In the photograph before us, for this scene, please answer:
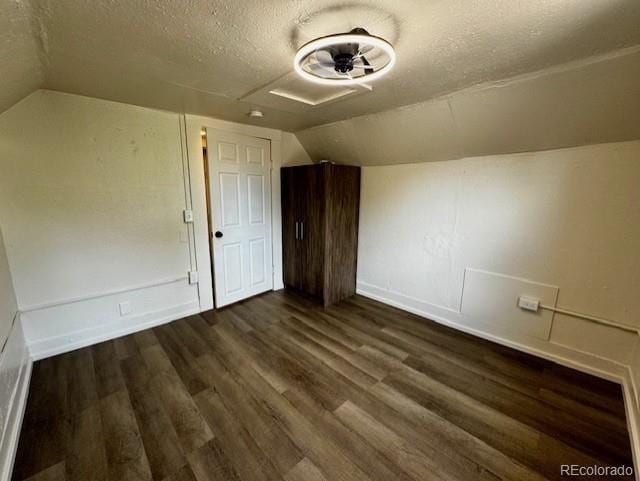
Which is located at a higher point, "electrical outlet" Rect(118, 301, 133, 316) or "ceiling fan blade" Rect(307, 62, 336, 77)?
"ceiling fan blade" Rect(307, 62, 336, 77)

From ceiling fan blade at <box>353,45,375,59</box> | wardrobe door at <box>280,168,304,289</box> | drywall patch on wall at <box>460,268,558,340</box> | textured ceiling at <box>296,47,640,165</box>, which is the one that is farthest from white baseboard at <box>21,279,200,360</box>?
drywall patch on wall at <box>460,268,558,340</box>

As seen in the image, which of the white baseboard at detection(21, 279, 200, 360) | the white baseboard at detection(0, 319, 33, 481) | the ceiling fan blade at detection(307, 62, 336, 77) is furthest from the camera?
the white baseboard at detection(21, 279, 200, 360)

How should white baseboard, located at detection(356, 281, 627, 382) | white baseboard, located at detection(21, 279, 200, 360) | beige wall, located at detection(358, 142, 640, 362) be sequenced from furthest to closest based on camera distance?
white baseboard, located at detection(21, 279, 200, 360) → white baseboard, located at detection(356, 281, 627, 382) → beige wall, located at detection(358, 142, 640, 362)

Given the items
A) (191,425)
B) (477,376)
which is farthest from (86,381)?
(477,376)

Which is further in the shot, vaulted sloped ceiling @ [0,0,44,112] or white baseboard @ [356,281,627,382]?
white baseboard @ [356,281,627,382]

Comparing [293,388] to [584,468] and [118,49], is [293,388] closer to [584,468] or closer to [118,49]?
[584,468]

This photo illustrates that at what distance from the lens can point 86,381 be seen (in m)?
2.00

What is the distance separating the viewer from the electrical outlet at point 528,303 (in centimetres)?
228

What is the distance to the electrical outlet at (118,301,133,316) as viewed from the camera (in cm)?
256

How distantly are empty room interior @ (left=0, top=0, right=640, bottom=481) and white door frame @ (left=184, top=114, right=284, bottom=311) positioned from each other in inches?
1.2

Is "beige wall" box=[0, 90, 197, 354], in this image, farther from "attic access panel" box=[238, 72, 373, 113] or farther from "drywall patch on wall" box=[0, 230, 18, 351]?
"attic access panel" box=[238, 72, 373, 113]

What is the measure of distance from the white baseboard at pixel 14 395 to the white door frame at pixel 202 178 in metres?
1.37

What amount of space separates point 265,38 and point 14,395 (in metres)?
2.54

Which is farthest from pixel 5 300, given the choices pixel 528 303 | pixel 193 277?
pixel 528 303
